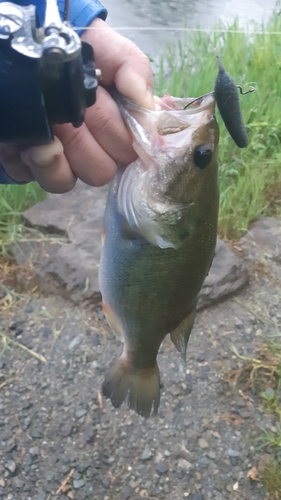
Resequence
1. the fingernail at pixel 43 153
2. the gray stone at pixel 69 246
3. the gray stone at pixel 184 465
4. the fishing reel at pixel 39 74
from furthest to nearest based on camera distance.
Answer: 1. the gray stone at pixel 69 246
2. the gray stone at pixel 184 465
3. the fingernail at pixel 43 153
4. the fishing reel at pixel 39 74

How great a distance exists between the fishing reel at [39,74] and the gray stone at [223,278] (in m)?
1.67

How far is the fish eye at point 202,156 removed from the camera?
115 centimetres

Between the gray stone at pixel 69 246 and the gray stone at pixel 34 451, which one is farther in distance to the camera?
the gray stone at pixel 69 246

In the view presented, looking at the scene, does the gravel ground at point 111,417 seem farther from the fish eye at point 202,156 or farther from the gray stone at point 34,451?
the fish eye at point 202,156

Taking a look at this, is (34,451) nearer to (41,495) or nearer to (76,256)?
A: (41,495)

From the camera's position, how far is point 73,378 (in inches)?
83.4

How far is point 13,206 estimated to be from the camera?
8.94ft

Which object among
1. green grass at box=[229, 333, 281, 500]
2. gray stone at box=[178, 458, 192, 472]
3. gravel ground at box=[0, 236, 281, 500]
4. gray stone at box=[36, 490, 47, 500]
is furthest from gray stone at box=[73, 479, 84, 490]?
green grass at box=[229, 333, 281, 500]

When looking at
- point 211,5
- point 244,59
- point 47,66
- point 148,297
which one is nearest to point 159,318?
point 148,297

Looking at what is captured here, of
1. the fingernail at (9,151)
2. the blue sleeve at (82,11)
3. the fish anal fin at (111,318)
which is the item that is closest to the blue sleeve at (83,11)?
the blue sleeve at (82,11)

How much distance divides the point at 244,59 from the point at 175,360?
Answer: 7.97ft

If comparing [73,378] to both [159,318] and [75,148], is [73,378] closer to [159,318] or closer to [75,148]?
[159,318]

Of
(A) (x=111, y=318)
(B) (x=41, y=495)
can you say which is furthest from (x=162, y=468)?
(A) (x=111, y=318)

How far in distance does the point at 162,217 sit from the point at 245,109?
2.25m
